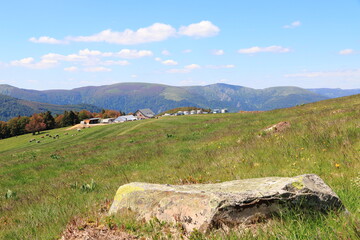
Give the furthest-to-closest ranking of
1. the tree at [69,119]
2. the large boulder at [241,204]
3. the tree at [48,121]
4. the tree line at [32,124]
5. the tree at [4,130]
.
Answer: the tree at [69,119] < the tree at [48,121] < the tree line at [32,124] < the tree at [4,130] < the large boulder at [241,204]

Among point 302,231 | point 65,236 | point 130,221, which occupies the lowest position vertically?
point 65,236

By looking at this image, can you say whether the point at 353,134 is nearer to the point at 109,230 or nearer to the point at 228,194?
the point at 228,194

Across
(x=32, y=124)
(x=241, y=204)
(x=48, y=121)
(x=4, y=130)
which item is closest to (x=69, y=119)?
(x=48, y=121)

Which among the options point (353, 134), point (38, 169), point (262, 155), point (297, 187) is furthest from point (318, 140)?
point (38, 169)

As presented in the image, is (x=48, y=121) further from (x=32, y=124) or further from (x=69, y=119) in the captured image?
(x=69, y=119)

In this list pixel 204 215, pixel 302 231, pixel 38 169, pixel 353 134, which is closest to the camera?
pixel 302 231

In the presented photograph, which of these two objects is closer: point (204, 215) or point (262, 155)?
point (204, 215)

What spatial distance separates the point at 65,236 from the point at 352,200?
17.6ft

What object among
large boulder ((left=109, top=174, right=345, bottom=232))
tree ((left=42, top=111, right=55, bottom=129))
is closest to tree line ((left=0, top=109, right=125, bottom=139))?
tree ((left=42, top=111, right=55, bottom=129))

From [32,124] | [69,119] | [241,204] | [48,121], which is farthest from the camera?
[69,119]

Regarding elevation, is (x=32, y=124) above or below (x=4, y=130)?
above

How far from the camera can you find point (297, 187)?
450 cm

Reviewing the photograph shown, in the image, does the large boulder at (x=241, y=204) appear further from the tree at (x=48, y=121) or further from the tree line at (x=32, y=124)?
the tree at (x=48, y=121)

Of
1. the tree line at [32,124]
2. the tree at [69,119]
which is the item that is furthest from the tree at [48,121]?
the tree at [69,119]
